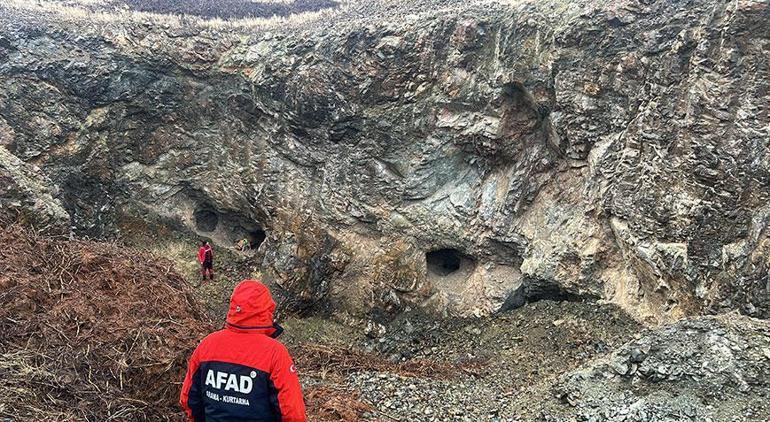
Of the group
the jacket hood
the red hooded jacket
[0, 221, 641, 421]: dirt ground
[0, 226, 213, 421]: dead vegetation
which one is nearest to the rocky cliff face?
[0, 221, 641, 421]: dirt ground

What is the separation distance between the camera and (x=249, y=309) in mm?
3812

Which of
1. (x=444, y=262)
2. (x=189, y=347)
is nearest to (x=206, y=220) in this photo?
(x=444, y=262)

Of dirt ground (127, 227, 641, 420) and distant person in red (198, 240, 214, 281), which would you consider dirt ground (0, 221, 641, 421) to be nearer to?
dirt ground (127, 227, 641, 420)

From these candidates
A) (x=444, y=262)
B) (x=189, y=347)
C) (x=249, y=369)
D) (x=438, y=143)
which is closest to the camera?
(x=249, y=369)

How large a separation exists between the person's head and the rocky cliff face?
769cm

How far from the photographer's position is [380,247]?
13.7 m

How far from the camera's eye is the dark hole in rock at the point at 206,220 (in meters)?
16.3

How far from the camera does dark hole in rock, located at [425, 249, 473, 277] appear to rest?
45.9ft

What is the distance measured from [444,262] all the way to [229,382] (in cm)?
1090

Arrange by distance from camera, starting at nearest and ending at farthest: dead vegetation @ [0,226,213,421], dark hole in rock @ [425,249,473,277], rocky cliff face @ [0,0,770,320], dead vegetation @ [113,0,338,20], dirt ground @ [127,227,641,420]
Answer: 1. dead vegetation @ [0,226,213,421]
2. dirt ground @ [127,227,641,420]
3. rocky cliff face @ [0,0,770,320]
4. dark hole in rock @ [425,249,473,277]
5. dead vegetation @ [113,0,338,20]

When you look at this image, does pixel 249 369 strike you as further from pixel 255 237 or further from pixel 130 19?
pixel 130 19

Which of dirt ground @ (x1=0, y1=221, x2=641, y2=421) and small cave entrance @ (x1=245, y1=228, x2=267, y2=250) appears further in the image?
small cave entrance @ (x1=245, y1=228, x2=267, y2=250)

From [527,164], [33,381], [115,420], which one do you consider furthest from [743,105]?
[33,381]

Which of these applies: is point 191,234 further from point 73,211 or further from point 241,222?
point 73,211
